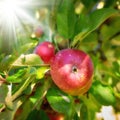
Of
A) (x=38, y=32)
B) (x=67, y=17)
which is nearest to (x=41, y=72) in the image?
(x=67, y=17)

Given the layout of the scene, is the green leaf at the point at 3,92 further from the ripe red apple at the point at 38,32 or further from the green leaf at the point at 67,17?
the ripe red apple at the point at 38,32

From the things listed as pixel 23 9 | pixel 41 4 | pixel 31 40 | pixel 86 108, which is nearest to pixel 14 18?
pixel 23 9

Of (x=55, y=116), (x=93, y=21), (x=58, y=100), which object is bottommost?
(x=55, y=116)

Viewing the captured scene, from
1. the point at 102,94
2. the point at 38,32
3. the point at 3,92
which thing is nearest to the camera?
the point at 3,92

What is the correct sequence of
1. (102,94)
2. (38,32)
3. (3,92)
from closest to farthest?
1. (3,92)
2. (102,94)
3. (38,32)

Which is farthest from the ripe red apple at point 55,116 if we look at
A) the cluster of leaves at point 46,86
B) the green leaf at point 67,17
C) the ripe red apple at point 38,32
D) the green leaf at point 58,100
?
the ripe red apple at point 38,32

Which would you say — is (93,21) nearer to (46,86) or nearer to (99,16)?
(99,16)

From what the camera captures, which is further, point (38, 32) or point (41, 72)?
point (38, 32)
